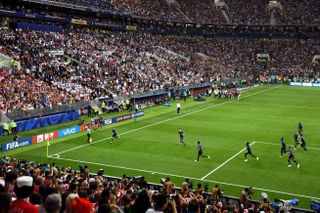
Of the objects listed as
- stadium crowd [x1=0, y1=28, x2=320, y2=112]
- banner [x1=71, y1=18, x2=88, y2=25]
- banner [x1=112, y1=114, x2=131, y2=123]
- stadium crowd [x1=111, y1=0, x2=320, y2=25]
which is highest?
stadium crowd [x1=111, y1=0, x2=320, y2=25]

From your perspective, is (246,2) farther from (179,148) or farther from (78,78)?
(179,148)

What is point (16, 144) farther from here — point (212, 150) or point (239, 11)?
point (239, 11)

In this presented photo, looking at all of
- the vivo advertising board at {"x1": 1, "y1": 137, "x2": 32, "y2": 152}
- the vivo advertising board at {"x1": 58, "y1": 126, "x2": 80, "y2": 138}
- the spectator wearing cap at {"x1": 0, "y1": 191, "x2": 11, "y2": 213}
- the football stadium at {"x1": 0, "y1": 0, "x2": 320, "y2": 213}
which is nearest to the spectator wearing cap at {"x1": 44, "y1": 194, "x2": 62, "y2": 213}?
the football stadium at {"x1": 0, "y1": 0, "x2": 320, "y2": 213}

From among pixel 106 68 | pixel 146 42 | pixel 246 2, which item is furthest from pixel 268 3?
pixel 106 68

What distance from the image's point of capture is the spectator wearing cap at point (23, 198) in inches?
260

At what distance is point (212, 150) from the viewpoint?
32.2 meters

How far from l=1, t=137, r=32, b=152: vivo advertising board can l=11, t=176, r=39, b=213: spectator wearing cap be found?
2604cm

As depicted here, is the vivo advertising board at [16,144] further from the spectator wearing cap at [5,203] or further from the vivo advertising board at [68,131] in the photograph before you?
the spectator wearing cap at [5,203]

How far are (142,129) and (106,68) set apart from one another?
22254mm

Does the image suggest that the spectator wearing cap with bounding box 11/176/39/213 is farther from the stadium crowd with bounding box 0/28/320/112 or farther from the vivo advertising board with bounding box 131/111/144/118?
the vivo advertising board with bounding box 131/111/144/118

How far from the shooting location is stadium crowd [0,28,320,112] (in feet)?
154

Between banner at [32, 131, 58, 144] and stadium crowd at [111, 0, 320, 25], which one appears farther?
stadium crowd at [111, 0, 320, 25]

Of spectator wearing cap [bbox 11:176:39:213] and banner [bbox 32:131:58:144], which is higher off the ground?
spectator wearing cap [bbox 11:176:39:213]

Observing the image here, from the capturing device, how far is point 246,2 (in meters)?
106
